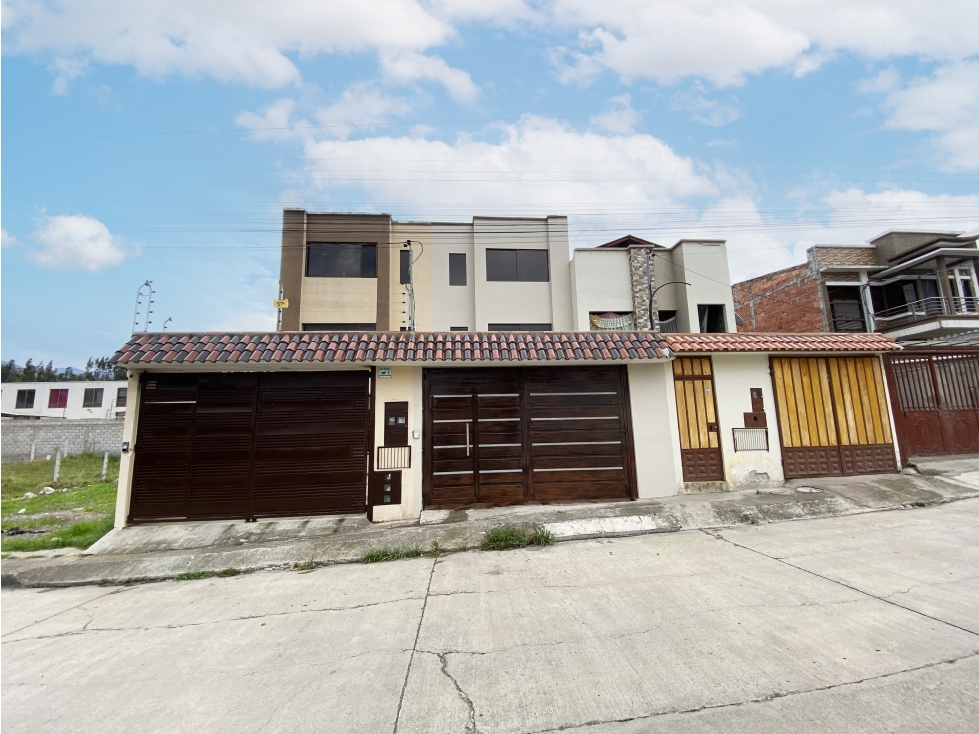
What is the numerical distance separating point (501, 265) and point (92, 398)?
35.1 m

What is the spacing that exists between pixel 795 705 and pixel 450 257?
17447 mm

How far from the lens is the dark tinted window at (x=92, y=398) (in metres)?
32.7

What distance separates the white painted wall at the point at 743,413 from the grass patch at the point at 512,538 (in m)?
4.22

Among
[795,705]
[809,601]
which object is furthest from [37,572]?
[809,601]

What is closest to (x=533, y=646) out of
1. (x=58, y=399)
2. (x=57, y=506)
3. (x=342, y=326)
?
(x=57, y=506)

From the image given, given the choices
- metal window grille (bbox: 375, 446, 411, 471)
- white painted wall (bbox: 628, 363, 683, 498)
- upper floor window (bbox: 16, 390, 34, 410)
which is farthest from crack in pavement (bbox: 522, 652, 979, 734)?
upper floor window (bbox: 16, 390, 34, 410)

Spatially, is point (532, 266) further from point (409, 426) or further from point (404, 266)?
point (409, 426)

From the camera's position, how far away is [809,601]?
12.7ft

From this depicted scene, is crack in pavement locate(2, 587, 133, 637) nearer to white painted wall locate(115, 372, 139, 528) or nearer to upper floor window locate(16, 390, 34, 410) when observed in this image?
white painted wall locate(115, 372, 139, 528)

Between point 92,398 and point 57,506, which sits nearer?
point 57,506

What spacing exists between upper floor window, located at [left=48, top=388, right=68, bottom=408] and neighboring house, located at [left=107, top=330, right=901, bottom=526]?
36843 mm

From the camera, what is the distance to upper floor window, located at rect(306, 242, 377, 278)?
17.6 m

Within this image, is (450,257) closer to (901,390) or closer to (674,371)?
(674,371)

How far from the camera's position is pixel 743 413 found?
835cm
